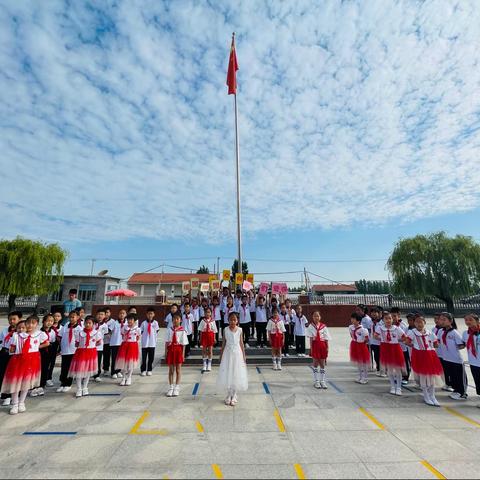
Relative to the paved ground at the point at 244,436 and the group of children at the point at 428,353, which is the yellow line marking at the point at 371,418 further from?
the group of children at the point at 428,353

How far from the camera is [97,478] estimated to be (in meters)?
3.15

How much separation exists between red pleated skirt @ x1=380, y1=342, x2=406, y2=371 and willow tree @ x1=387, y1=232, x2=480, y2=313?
20.1 metres

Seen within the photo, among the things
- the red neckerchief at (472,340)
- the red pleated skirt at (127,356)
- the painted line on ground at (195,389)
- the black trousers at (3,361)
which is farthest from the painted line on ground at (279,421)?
the black trousers at (3,361)

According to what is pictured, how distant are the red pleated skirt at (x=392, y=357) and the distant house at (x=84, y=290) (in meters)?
24.1

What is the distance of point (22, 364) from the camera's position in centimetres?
528

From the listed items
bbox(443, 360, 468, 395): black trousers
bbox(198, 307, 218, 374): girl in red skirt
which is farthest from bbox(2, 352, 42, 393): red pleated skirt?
bbox(443, 360, 468, 395): black trousers

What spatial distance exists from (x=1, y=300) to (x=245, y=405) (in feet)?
97.8

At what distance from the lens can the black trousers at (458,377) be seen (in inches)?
234

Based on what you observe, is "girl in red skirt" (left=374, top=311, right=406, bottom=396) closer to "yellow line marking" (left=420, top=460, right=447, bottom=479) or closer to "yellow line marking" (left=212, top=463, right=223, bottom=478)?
"yellow line marking" (left=420, top=460, right=447, bottom=479)

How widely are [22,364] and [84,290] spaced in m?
22.4

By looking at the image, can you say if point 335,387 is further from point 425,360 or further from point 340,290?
point 340,290

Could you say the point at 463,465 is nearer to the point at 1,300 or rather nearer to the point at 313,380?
the point at 313,380

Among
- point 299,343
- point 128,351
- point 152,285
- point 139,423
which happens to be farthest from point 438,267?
point 152,285

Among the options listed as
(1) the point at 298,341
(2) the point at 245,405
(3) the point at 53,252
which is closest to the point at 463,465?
(2) the point at 245,405
